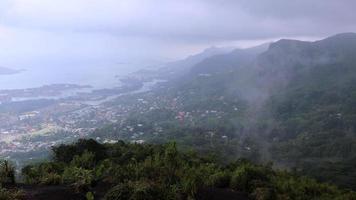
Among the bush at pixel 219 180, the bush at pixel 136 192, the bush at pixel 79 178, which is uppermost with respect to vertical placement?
the bush at pixel 136 192

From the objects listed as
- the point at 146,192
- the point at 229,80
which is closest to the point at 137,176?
the point at 146,192

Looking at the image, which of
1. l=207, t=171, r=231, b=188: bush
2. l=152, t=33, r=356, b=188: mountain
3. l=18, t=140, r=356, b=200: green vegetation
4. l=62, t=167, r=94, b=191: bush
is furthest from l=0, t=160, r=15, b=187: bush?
l=152, t=33, r=356, b=188: mountain

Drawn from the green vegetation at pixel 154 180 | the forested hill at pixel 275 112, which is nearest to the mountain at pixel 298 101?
the forested hill at pixel 275 112

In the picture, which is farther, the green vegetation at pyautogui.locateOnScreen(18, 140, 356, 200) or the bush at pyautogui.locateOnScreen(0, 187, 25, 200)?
the green vegetation at pyautogui.locateOnScreen(18, 140, 356, 200)

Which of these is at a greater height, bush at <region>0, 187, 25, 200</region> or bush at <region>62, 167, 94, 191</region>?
bush at <region>0, 187, 25, 200</region>

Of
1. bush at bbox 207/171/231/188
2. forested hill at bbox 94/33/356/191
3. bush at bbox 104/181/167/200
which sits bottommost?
forested hill at bbox 94/33/356/191

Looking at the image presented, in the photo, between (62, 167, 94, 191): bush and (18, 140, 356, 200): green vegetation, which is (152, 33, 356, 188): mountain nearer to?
(18, 140, 356, 200): green vegetation

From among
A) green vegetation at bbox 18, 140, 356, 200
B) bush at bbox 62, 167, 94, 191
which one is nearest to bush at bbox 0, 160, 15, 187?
→ green vegetation at bbox 18, 140, 356, 200

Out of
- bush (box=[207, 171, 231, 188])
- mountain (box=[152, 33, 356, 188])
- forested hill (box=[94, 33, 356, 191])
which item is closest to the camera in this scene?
bush (box=[207, 171, 231, 188])

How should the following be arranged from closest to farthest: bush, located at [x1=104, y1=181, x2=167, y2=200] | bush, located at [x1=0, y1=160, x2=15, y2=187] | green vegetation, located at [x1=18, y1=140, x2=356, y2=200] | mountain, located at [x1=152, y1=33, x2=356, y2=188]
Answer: bush, located at [x1=104, y1=181, x2=167, y2=200] → green vegetation, located at [x1=18, y1=140, x2=356, y2=200] → bush, located at [x1=0, y1=160, x2=15, y2=187] → mountain, located at [x1=152, y1=33, x2=356, y2=188]

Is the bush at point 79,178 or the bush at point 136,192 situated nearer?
the bush at point 136,192

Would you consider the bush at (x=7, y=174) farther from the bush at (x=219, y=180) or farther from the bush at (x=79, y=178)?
the bush at (x=219, y=180)

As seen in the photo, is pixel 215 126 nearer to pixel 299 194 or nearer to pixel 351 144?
pixel 351 144

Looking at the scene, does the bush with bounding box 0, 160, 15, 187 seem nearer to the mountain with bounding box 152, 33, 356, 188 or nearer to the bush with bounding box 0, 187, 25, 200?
the bush with bounding box 0, 187, 25, 200
